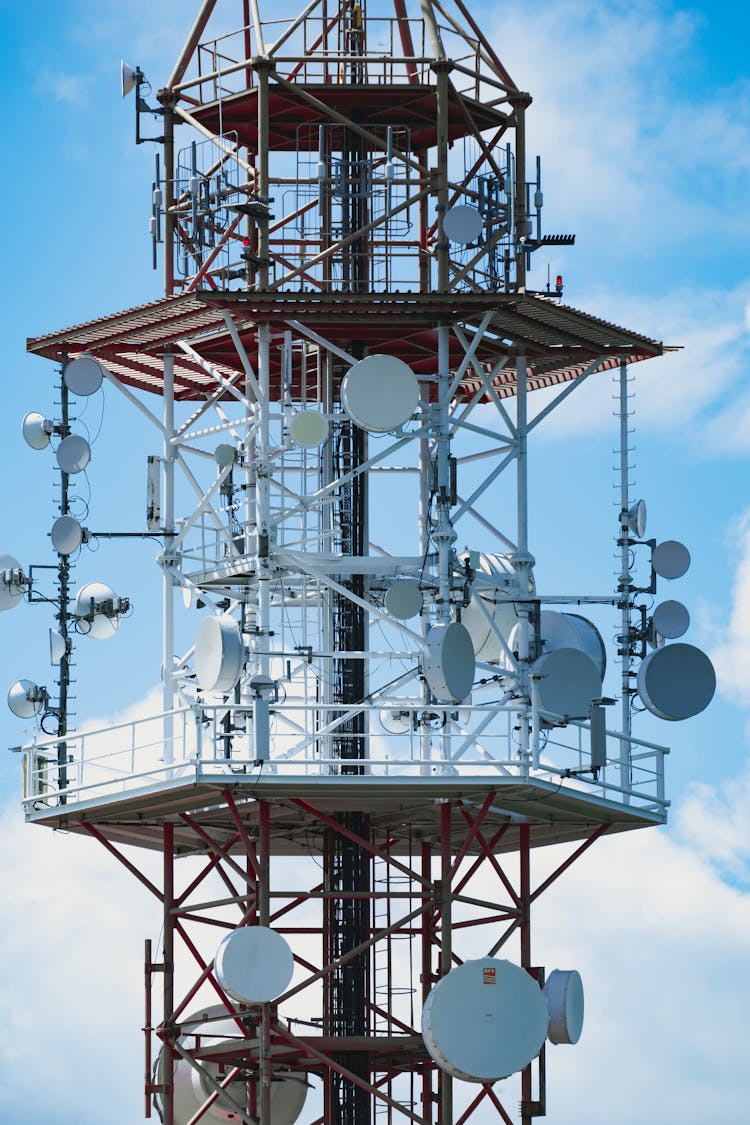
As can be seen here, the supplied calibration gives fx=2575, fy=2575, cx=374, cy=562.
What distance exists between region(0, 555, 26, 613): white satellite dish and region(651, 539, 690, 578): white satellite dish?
1305cm

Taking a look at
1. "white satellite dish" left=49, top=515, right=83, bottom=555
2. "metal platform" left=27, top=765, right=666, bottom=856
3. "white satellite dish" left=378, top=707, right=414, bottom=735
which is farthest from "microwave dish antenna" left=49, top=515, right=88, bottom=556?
"white satellite dish" left=378, top=707, right=414, bottom=735

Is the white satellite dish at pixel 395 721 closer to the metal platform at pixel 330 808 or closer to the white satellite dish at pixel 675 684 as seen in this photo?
the metal platform at pixel 330 808

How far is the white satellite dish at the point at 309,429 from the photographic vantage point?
1898 inches

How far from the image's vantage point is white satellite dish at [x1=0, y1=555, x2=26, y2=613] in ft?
174

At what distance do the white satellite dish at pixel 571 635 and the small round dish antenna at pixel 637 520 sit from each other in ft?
7.11

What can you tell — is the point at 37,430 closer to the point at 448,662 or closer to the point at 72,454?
the point at 72,454

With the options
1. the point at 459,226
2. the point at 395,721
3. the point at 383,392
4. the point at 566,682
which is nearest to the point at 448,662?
the point at 566,682

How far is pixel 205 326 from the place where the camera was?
51.6 m

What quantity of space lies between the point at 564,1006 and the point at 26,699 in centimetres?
1249

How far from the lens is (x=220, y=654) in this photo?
154 ft

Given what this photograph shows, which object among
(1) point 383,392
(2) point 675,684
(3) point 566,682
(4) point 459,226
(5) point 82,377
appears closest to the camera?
(1) point 383,392

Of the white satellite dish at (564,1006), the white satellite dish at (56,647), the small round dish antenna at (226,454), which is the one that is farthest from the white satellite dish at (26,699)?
Result: the white satellite dish at (564,1006)

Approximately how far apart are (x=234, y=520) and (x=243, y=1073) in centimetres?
1098

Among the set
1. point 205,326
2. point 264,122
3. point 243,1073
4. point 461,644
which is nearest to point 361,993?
point 243,1073
